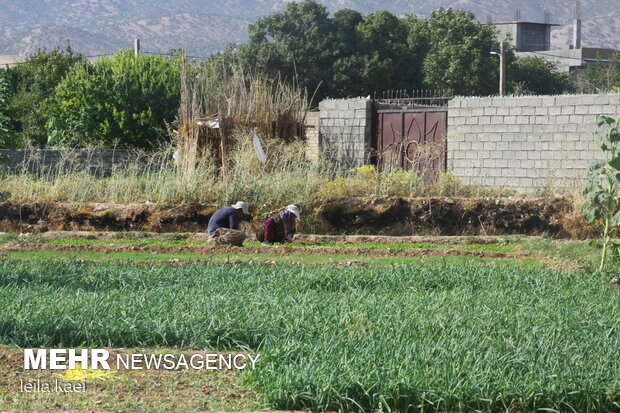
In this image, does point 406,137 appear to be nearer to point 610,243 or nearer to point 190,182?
point 190,182

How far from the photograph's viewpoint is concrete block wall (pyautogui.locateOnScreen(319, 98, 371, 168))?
24.4 m

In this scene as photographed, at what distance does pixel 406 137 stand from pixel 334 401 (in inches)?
725

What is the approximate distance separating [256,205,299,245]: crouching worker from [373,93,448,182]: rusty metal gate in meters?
7.66

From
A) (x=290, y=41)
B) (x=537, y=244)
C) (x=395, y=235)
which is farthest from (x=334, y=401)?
(x=290, y=41)

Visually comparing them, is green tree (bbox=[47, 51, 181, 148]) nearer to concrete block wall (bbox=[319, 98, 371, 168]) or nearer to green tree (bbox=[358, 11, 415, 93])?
concrete block wall (bbox=[319, 98, 371, 168])

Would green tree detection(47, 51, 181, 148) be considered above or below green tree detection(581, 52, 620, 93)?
below

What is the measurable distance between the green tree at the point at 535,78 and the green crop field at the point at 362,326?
4009 centimetres

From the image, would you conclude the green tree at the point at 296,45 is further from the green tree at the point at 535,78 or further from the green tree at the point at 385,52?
the green tree at the point at 535,78

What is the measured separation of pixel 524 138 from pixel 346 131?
5.02m

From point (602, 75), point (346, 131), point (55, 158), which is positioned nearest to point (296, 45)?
point (602, 75)

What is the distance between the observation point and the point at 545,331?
7.09m

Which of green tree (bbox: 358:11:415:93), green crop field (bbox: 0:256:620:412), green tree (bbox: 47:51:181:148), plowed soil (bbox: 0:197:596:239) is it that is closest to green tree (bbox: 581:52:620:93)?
green tree (bbox: 358:11:415:93)

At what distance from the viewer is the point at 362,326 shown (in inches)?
290

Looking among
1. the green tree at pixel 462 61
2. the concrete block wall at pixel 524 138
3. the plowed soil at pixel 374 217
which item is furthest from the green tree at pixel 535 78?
the plowed soil at pixel 374 217
